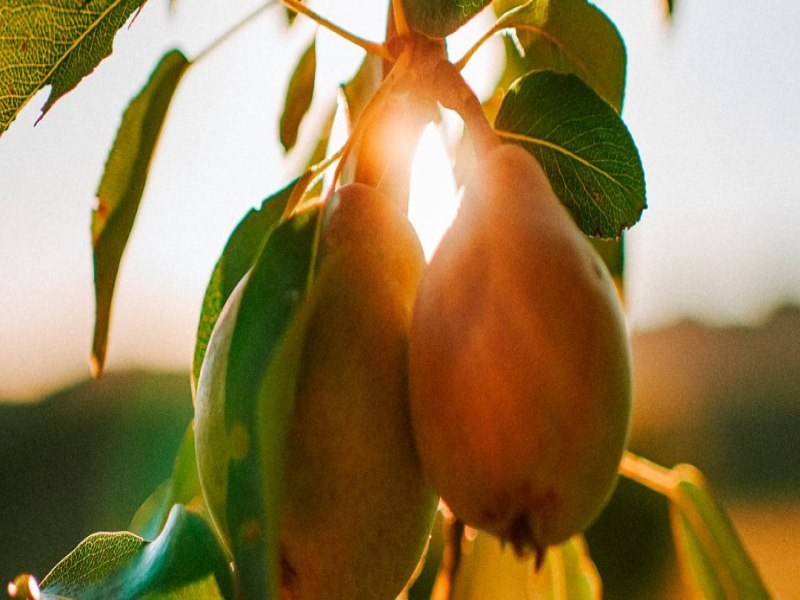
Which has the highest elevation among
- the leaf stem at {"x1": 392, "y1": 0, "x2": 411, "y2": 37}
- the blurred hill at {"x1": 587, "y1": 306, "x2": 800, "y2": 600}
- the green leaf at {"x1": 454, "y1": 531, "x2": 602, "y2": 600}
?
the leaf stem at {"x1": 392, "y1": 0, "x2": 411, "y2": 37}

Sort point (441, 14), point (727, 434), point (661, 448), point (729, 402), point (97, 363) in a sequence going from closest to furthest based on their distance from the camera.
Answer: point (441, 14) < point (97, 363) < point (661, 448) < point (727, 434) < point (729, 402)

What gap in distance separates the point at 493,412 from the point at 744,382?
7057mm

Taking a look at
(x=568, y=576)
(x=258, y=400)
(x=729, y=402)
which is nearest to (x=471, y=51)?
(x=258, y=400)

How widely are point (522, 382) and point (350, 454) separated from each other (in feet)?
0.28

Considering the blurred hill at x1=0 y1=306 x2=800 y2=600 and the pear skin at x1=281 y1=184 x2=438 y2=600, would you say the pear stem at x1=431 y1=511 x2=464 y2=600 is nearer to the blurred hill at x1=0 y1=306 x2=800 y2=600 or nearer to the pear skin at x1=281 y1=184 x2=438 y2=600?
the pear skin at x1=281 y1=184 x2=438 y2=600

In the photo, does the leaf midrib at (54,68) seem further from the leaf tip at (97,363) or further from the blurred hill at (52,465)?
the blurred hill at (52,465)

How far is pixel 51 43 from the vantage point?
Result: 1.49 ft

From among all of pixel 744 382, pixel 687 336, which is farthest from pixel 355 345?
pixel 744 382

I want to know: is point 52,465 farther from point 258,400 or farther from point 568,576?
point 258,400

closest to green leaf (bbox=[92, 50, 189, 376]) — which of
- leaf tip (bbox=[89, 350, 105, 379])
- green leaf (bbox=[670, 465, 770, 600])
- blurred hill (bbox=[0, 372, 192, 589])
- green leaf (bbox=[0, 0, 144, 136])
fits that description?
leaf tip (bbox=[89, 350, 105, 379])

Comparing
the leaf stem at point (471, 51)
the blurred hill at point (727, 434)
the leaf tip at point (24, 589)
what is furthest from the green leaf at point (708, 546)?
the blurred hill at point (727, 434)

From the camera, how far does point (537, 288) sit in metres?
0.33

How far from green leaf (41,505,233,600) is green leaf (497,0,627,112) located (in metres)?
0.42

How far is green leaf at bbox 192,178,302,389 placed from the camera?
0.54m
